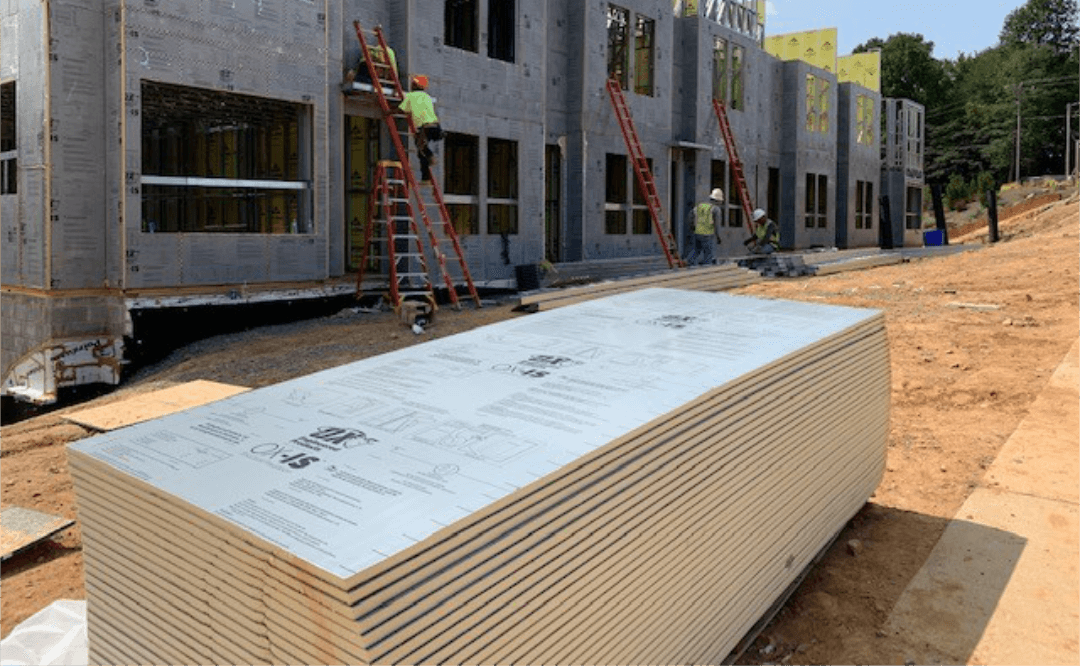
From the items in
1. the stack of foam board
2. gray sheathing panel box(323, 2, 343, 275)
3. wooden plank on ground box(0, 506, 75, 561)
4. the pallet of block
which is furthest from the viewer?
the pallet of block

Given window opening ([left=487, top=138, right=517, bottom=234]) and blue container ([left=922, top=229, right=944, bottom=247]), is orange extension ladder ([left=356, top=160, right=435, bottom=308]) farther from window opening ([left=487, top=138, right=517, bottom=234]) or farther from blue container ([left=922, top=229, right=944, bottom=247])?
blue container ([left=922, top=229, right=944, bottom=247])

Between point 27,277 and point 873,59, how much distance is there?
31009mm

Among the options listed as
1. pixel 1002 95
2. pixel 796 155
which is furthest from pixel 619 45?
pixel 1002 95

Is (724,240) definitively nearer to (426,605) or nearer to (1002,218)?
(426,605)

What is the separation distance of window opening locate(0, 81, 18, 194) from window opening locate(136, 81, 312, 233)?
154 cm

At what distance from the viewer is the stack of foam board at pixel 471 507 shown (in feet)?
6.14

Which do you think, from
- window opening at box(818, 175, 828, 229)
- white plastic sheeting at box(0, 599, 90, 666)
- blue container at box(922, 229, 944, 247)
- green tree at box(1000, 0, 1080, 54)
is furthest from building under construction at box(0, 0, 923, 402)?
green tree at box(1000, 0, 1080, 54)

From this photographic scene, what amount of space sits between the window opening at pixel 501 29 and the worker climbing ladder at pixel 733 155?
7943 millimetres

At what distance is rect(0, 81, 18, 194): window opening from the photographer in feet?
33.4

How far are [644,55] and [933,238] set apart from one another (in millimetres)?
17190

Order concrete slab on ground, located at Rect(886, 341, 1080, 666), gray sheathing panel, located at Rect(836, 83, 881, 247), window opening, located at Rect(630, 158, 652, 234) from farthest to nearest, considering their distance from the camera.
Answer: gray sheathing panel, located at Rect(836, 83, 881, 247) < window opening, located at Rect(630, 158, 652, 234) < concrete slab on ground, located at Rect(886, 341, 1080, 666)

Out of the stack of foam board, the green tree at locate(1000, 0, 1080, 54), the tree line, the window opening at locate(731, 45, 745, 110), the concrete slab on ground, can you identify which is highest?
the green tree at locate(1000, 0, 1080, 54)

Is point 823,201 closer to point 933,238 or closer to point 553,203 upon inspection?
point 933,238

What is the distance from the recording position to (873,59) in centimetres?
3175
